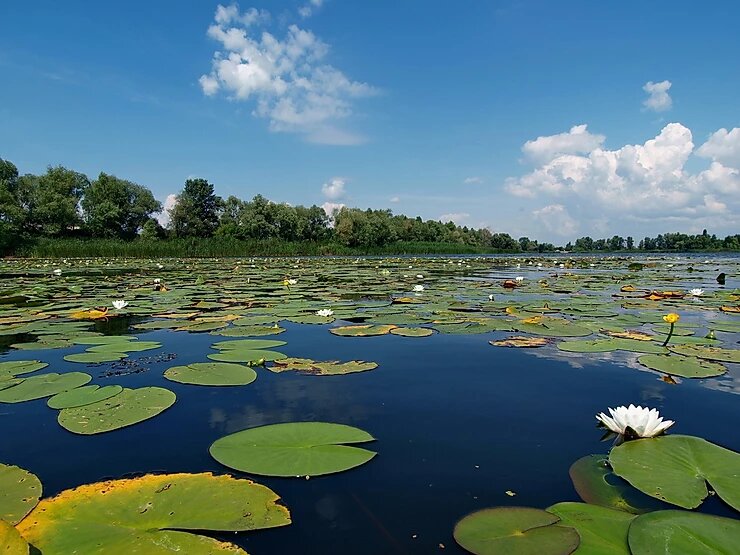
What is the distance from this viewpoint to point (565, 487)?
4.88 feet

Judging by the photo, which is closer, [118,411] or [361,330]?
[118,411]

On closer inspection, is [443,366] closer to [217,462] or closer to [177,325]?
[217,462]

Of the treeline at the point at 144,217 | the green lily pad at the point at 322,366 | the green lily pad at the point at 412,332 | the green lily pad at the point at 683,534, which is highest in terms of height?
the treeline at the point at 144,217

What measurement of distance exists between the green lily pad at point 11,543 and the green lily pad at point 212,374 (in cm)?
158

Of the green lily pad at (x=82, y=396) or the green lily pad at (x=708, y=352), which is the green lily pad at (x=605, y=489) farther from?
the green lily pad at (x=82, y=396)

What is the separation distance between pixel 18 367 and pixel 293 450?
2337mm

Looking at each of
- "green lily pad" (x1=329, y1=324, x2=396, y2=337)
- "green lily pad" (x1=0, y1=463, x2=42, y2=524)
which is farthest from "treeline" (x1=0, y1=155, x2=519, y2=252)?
"green lily pad" (x1=0, y1=463, x2=42, y2=524)

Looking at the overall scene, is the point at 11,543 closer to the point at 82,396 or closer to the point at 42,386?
the point at 82,396

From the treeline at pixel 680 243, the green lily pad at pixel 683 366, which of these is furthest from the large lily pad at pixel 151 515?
the treeline at pixel 680 243

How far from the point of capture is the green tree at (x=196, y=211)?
2034 inches

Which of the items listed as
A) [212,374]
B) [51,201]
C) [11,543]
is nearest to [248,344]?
[212,374]

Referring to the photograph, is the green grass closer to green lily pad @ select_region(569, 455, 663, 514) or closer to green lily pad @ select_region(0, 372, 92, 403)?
green lily pad @ select_region(0, 372, 92, 403)

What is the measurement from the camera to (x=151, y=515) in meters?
1.27

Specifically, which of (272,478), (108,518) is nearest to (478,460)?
(272,478)
